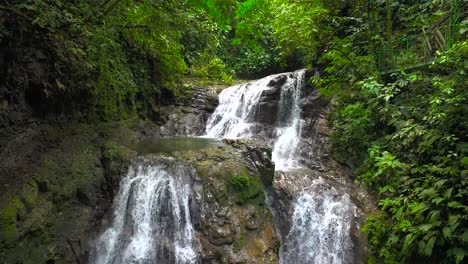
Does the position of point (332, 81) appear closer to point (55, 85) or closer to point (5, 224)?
point (55, 85)

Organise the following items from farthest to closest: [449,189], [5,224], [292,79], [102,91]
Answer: [292,79], [102,91], [5,224], [449,189]

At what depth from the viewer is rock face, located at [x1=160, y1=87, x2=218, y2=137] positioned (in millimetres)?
12148

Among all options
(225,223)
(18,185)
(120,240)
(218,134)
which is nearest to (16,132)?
(18,185)

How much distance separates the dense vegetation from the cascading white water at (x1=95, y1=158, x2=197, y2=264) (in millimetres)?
1510

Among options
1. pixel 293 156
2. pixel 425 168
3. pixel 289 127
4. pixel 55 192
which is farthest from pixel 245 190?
pixel 289 127

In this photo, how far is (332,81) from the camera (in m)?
8.16

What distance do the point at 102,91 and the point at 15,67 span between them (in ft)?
9.80

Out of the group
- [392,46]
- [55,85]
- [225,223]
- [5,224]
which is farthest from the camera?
[392,46]

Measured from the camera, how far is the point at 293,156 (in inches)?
398

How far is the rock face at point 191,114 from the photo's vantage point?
12148 mm

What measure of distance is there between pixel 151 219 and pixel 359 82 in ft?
17.8

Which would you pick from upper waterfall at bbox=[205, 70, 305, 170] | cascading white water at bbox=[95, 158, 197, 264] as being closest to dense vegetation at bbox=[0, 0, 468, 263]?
cascading white water at bbox=[95, 158, 197, 264]

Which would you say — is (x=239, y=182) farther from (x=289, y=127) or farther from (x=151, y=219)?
(x=289, y=127)

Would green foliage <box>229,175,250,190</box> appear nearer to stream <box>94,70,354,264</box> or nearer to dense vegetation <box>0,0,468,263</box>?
dense vegetation <box>0,0,468,263</box>
